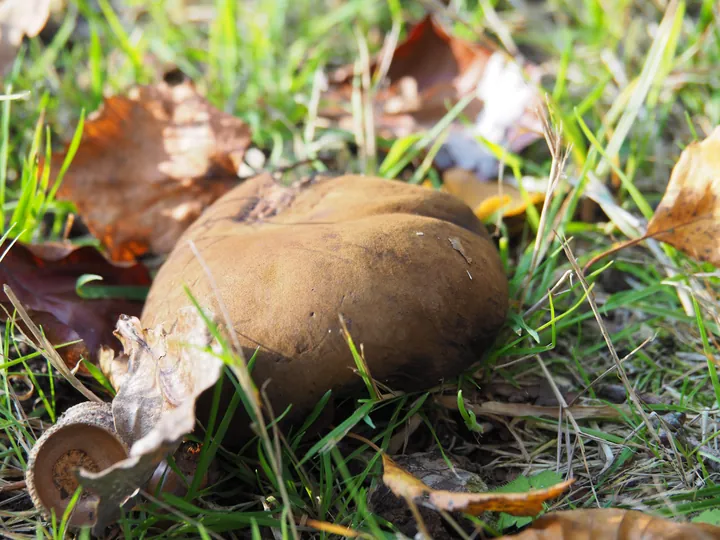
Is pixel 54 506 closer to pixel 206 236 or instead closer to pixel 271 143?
pixel 206 236

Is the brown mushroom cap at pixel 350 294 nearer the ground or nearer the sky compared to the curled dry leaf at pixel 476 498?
nearer the sky

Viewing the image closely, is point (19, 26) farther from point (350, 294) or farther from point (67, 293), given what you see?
point (350, 294)

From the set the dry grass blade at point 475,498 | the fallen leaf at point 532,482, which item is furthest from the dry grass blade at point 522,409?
the dry grass blade at point 475,498

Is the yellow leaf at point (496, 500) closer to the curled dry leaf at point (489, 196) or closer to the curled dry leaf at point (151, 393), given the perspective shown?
the curled dry leaf at point (151, 393)

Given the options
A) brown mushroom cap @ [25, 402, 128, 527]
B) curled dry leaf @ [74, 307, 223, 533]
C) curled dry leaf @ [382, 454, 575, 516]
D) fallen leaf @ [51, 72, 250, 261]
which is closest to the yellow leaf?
curled dry leaf @ [382, 454, 575, 516]

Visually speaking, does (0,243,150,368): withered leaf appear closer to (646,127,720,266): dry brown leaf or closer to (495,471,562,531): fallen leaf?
(495,471,562,531): fallen leaf

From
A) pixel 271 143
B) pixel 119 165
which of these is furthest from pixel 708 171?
pixel 119 165

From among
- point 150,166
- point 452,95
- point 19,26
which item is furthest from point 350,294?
point 19,26
